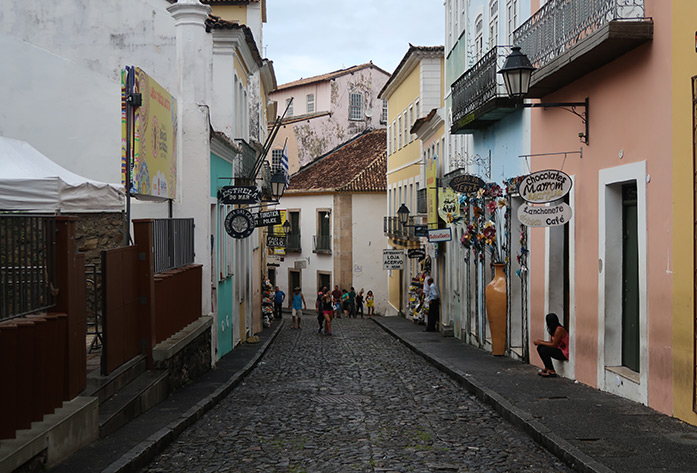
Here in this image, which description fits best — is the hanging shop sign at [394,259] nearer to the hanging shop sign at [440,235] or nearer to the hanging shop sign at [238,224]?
the hanging shop sign at [440,235]

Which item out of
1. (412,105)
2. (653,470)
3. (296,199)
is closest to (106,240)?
(653,470)

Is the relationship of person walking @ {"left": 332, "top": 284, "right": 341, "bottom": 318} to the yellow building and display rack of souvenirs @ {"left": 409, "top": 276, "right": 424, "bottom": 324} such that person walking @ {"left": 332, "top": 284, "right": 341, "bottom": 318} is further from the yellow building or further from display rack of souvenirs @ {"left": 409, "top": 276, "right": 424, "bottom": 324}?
display rack of souvenirs @ {"left": 409, "top": 276, "right": 424, "bottom": 324}

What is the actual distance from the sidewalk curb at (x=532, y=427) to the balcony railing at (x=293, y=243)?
40.0 meters

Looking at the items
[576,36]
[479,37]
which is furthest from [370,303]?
[576,36]

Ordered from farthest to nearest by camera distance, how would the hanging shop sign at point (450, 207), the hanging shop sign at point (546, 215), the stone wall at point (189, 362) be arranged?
the hanging shop sign at point (450, 207) < the stone wall at point (189, 362) < the hanging shop sign at point (546, 215)

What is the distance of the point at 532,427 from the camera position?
959 centimetres

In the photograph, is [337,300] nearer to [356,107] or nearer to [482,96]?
[356,107]

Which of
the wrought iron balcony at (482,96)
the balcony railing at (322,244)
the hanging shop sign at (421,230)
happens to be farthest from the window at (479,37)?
the balcony railing at (322,244)

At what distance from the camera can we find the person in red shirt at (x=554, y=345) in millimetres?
14031

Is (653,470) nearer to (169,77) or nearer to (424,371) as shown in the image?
(424,371)

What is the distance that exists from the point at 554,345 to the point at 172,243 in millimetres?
6312

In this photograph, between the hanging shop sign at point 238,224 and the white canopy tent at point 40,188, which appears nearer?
the white canopy tent at point 40,188

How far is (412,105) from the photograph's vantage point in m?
38.7

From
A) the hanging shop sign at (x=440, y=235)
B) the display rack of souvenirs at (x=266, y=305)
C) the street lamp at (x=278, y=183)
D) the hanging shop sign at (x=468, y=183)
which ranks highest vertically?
the street lamp at (x=278, y=183)
